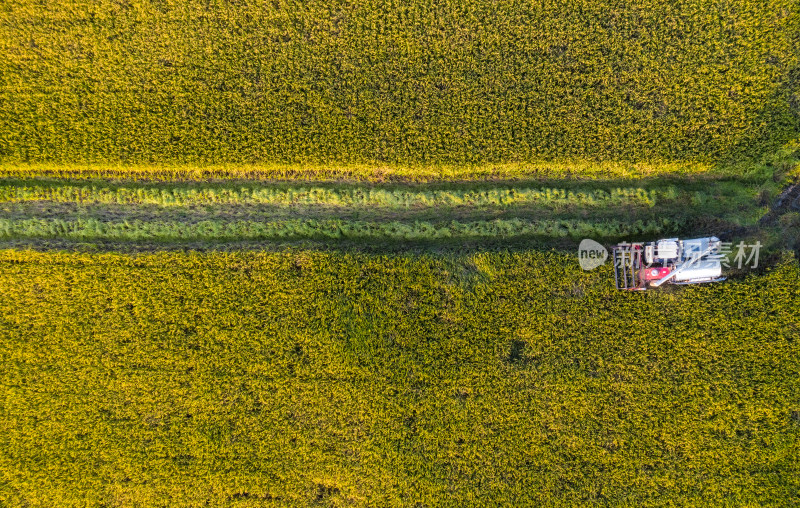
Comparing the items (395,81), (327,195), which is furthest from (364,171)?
(395,81)

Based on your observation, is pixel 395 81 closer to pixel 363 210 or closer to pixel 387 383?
pixel 363 210

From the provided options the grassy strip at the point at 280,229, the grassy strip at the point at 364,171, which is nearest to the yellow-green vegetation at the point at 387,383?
the grassy strip at the point at 280,229

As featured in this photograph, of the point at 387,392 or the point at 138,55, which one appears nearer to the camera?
the point at 387,392

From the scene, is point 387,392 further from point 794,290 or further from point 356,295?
point 794,290

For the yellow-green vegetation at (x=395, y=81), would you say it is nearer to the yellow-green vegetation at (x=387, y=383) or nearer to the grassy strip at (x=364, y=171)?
the grassy strip at (x=364, y=171)

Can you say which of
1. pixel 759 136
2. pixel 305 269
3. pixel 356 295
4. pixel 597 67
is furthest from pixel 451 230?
pixel 759 136

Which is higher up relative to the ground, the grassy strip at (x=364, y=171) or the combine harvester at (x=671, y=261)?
the grassy strip at (x=364, y=171)
